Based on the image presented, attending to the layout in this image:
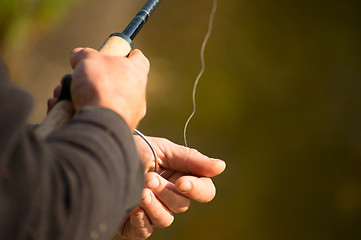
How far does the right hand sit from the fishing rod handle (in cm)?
2

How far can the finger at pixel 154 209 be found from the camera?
74 centimetres

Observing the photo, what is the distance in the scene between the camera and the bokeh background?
6.16ft

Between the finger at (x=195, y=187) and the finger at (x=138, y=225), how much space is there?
0.36ft

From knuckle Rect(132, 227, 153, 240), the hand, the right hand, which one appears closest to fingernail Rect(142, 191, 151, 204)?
the hand

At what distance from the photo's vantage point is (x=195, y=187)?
2.42ft

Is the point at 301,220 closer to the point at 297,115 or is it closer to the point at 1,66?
the point at 297,115

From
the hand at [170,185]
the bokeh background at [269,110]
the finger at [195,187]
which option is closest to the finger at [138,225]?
the hand at [170,185]

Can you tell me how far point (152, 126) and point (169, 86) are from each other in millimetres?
245

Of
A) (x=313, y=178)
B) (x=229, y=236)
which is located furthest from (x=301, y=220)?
(x=229, y=236)

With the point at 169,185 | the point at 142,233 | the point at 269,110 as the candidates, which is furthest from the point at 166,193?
the point at 269,110

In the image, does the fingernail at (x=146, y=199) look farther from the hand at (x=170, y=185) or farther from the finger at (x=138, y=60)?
the finger at (x=138, y=60)

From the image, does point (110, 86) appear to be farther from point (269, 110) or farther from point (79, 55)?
point (269, 110)

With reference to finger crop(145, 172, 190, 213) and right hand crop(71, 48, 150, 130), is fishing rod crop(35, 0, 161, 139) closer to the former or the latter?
right hand crop(71, 48, 150, 130)

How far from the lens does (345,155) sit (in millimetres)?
1869
